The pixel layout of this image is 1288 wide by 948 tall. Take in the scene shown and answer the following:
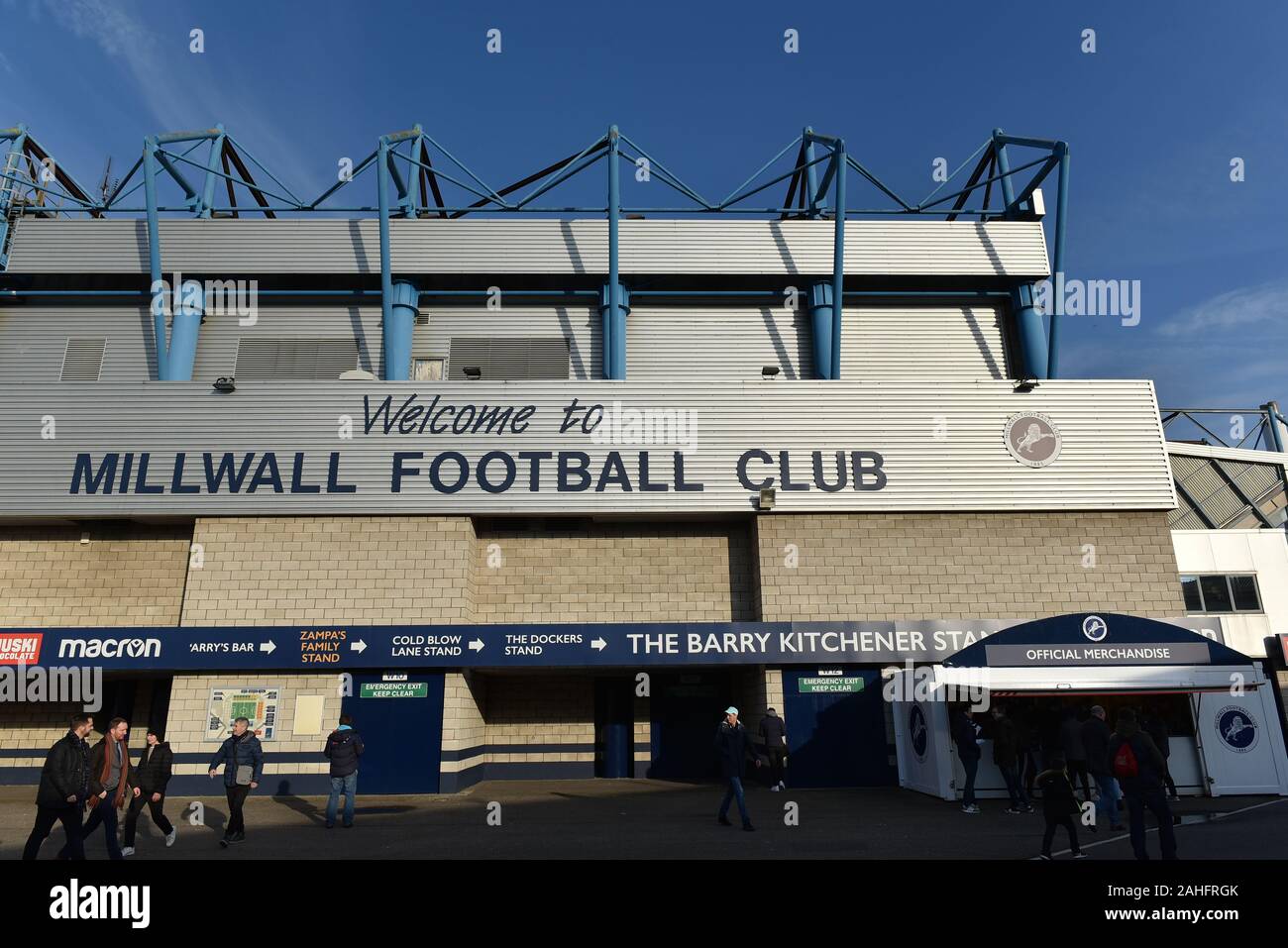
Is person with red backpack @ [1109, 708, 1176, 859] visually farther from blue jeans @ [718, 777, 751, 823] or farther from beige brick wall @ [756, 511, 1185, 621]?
beige brick wall @ [756, 511, 1185, 621]

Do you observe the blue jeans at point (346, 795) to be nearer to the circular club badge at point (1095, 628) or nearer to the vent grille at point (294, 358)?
the circular club badge at point (1095, 628)

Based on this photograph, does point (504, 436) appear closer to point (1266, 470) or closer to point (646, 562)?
point (646, 562)

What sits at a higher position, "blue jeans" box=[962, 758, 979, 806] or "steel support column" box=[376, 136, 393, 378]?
"steel support column" box=[376, 136, 393, 378]

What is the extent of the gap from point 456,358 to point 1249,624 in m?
25.5

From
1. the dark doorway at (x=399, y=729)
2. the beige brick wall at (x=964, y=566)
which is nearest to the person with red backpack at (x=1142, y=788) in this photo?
the beige brick wall at (x=964, y=566)

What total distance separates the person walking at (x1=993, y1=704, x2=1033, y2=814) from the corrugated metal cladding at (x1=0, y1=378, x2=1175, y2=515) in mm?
7177

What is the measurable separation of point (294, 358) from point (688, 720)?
51.6ft

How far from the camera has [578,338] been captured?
24.2 m

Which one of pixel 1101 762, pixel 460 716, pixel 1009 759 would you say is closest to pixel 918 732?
pixel 1009 759

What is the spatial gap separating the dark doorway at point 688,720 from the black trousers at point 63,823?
1399cm

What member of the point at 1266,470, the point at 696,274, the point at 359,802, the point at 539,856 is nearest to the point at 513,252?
the point at 696,274

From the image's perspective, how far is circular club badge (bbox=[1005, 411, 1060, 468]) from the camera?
20.6 meters

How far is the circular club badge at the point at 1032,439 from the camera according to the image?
20.6 m

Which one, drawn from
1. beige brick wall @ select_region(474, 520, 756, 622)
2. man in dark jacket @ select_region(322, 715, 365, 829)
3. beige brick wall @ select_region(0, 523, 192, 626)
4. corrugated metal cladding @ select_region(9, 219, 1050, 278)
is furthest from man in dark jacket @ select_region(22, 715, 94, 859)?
corrugated metal cladding @ select_region(9, 219, 1050, 278)
